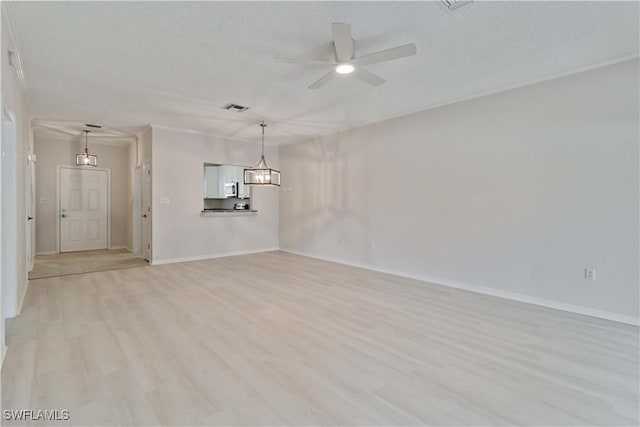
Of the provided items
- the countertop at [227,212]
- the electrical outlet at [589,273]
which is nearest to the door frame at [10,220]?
the countertop at [227,212]

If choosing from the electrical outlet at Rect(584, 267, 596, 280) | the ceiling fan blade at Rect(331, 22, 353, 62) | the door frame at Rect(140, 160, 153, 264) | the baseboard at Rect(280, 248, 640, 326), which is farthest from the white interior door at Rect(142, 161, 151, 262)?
the electrical outlet at Rect(584, 267, 596, 280)

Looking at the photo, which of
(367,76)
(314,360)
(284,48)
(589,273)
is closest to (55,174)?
(284,48)

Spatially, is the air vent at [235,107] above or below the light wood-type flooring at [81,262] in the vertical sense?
above

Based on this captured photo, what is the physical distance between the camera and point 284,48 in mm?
3072

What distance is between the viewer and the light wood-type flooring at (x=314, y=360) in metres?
1.91

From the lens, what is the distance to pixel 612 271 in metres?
3.38

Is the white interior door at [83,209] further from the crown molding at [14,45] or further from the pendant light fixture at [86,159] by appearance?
the crown molding at [14,45]

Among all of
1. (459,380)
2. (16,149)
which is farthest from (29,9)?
(459,380)

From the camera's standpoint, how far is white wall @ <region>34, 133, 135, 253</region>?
7254 millimetres

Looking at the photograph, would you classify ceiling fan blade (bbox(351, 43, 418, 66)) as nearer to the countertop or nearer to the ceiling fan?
the ceiling fan

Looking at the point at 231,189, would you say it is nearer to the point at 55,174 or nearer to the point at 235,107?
the point at 235,107

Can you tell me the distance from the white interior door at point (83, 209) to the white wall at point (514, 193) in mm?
6289

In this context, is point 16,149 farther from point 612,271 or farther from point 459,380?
point 612,271

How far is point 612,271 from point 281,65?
4187 mm
